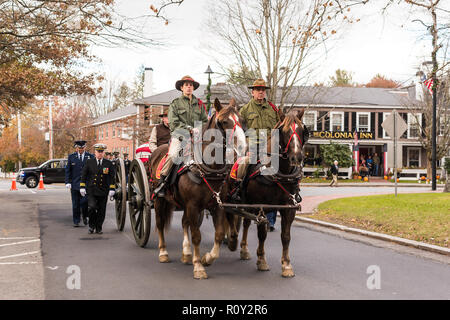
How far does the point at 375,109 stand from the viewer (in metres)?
45.3

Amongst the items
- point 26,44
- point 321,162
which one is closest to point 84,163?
point 26,44

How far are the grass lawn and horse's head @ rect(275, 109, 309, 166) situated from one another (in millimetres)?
4509

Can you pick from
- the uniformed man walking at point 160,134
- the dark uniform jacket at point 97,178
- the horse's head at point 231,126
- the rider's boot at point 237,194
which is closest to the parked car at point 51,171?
the dark uniform jacket at point 97,178

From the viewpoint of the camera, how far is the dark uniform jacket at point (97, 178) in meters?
10.7

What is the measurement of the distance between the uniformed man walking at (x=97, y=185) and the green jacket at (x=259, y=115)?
4.87 meters

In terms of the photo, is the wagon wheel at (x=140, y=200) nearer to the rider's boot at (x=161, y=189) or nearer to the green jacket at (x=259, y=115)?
the rider's boot at (x=161, y=189)

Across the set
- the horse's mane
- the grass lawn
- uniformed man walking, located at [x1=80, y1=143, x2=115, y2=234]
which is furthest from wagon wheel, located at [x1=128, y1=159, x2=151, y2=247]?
the grass lawn

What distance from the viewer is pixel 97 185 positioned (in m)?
10.7

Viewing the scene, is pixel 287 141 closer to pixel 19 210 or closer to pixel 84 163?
pixel 84 163

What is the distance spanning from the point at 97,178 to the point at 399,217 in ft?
24.1

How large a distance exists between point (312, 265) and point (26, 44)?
11.4 meters

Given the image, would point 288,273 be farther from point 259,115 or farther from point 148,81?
point 148,81

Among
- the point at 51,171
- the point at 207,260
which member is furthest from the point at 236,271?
the point at 51,171
